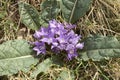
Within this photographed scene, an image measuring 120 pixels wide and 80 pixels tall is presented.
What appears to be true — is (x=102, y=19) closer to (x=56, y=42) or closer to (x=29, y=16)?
(x=56, y=42)

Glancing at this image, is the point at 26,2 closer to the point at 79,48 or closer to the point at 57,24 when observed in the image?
the point at 57,24

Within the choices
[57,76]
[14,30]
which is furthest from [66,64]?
[14,30]

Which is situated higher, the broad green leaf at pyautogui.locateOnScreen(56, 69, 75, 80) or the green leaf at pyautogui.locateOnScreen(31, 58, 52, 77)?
the green leaf at pyautogui.locateOnScreen(31, 58, 52, 77)

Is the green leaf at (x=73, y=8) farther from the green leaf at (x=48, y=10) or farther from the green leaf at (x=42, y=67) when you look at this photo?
the green leaf at (x=42, y=67)

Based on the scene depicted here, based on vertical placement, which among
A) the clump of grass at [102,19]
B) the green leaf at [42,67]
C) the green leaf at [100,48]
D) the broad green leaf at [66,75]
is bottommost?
the broad green leaf at [66,75]

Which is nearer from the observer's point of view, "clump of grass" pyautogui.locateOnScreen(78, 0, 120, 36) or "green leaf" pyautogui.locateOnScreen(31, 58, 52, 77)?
"green leaf" pyautogui.locateOnScreen(31, 58, 52, 77)

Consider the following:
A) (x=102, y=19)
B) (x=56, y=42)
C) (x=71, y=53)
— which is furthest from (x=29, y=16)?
(x=102, y=19)

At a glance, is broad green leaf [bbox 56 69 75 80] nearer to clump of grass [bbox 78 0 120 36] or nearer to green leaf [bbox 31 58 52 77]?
green leaf [bbox 31 58 52 77]

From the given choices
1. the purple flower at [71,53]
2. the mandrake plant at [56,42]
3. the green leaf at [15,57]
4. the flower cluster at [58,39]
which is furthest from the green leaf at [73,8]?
the green leaf at [15,57]

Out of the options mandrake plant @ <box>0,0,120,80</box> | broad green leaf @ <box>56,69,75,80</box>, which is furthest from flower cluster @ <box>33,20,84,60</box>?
broad green leaf @ <box>56,69,75,80</box>
